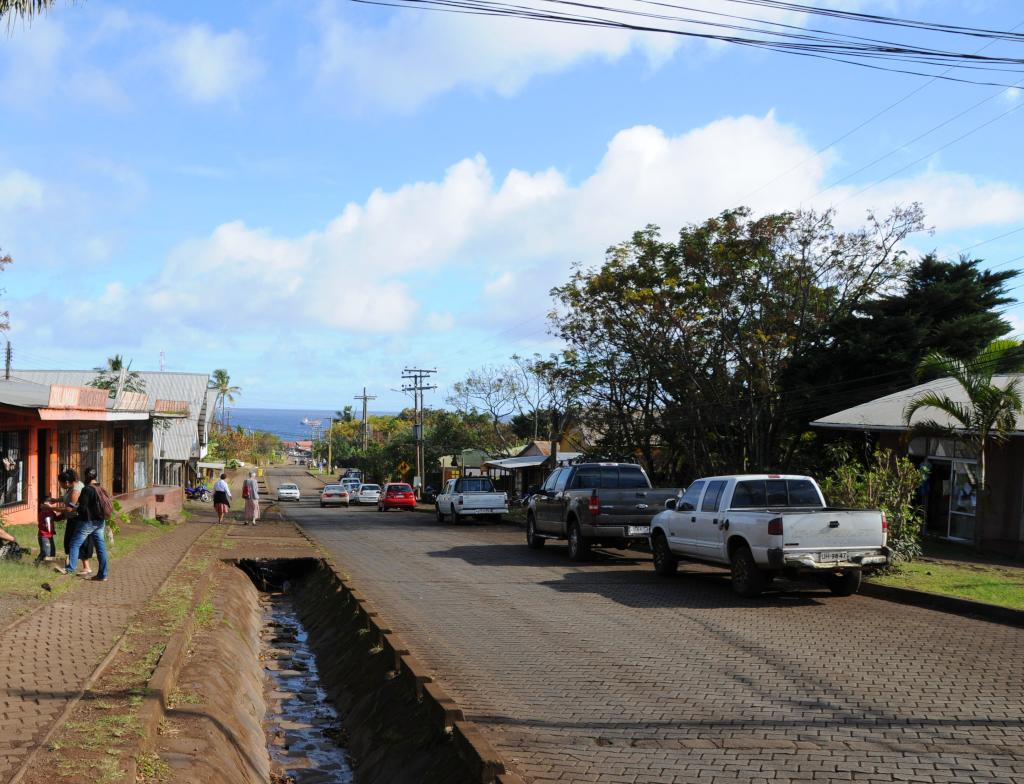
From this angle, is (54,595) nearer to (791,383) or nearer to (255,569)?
(255,569)

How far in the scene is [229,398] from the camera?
376 ft

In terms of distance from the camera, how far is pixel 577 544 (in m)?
20.0

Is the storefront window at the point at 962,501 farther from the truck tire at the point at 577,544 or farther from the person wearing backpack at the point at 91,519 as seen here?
the person wearing backpack at the point at 91,519

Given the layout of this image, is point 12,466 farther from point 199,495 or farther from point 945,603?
point 199,495

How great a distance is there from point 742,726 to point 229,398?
4434 inches

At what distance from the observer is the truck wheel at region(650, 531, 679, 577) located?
56.4ft

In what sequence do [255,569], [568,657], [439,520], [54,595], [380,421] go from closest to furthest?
[568,657] < [54,595] < [255,569] < [439,520] < [380,421]

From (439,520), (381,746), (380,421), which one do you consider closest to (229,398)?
(380,421)

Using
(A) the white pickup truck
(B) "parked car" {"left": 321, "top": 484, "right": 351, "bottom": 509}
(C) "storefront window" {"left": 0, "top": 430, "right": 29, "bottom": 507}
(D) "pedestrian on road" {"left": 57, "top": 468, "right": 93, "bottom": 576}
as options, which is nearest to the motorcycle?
(B) "parked car" {"left": 321, "top": 484, "right": 351, "bottom": 509}

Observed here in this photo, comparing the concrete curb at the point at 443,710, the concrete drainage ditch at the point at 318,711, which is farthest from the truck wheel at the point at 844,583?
the concrete drainage ditch at the point at 318,711

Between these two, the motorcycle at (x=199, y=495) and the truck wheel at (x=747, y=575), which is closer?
the truck wheel at (x=747, y=575)

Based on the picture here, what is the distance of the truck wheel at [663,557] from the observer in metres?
17.2

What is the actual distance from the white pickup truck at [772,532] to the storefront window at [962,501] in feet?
33.2

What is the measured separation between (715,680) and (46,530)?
11828mm
